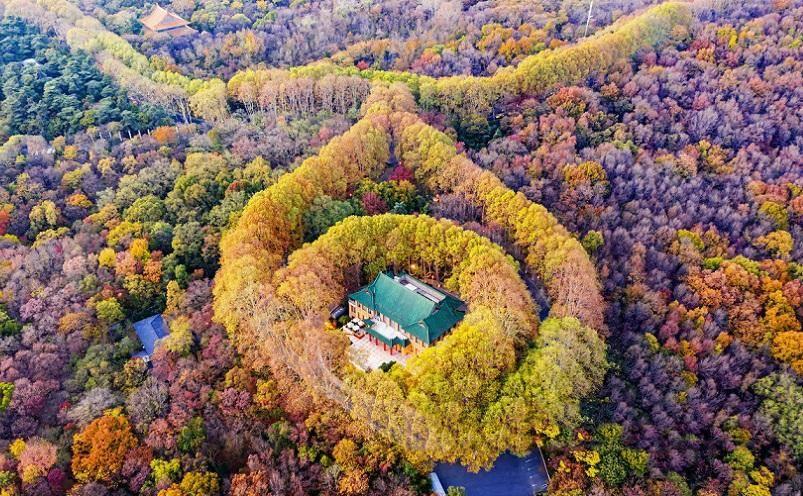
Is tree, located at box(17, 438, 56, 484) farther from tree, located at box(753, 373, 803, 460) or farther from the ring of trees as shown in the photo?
tree, located at box(753, 373, 803, 460)

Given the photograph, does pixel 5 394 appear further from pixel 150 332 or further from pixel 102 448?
pixel 150 332

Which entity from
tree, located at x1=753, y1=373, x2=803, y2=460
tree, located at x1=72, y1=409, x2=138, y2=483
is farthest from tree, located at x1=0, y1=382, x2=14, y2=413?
tree, located at x1=753, y1=373, x2=803, y2=460

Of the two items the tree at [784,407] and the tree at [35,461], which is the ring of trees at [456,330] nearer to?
the tree at [784,407]

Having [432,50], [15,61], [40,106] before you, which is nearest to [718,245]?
[432,50]

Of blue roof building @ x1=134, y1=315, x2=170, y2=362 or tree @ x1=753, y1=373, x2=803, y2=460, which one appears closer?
tree @ x1=753, y1=373, x2=803, y2=460

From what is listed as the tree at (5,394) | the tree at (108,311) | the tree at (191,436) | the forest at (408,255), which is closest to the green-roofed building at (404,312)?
the forest at (408,255)

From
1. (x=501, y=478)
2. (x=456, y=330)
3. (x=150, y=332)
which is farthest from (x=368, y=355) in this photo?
(x=150, y=332)
